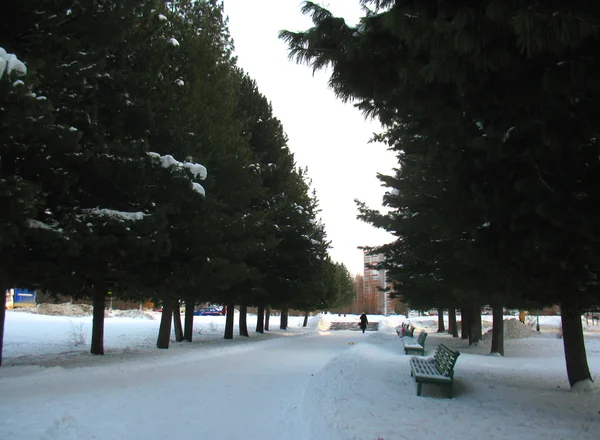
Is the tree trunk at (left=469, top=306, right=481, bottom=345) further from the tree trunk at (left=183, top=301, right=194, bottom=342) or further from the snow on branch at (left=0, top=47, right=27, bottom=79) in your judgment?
the snow on branch at (left=0, top=47, right=27, bottom=79)

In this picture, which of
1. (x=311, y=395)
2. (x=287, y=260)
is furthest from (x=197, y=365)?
(x=287, y=260)

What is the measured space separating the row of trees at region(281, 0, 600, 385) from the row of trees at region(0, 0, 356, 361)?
4.77 meters

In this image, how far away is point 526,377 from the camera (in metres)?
10.8

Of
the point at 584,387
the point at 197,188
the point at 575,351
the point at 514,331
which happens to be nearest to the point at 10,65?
the point at 197,188

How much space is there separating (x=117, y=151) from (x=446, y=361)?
7.86m

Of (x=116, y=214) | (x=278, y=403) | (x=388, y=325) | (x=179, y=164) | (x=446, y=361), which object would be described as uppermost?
(x=179, y=164)

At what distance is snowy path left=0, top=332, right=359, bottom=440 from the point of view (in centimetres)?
569

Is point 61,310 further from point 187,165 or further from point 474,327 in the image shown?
point 187,165

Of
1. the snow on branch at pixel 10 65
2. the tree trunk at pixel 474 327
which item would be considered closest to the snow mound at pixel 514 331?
the tree trunk at pixel 474 327

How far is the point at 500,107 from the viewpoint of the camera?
183 inches

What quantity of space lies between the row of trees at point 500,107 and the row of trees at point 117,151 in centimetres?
477

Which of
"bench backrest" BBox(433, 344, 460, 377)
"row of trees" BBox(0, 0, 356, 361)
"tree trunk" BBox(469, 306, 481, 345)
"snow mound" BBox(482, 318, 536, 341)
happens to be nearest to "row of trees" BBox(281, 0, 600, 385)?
"bench backrest" BBox(433, 344, 460, 377)

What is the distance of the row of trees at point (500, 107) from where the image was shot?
3.66 metres

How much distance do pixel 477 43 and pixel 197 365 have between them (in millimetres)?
10395
